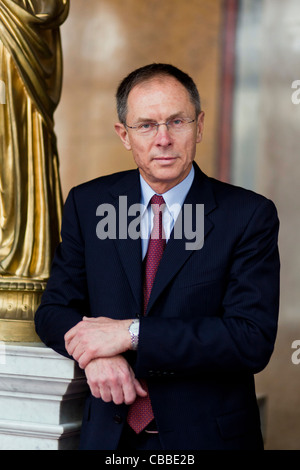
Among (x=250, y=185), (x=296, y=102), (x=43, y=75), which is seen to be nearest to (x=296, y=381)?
(x=250, y=185)

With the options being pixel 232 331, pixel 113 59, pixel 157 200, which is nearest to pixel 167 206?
pixel 157 200

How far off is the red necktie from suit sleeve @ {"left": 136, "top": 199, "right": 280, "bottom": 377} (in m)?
0.14

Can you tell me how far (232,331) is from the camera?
2.48m

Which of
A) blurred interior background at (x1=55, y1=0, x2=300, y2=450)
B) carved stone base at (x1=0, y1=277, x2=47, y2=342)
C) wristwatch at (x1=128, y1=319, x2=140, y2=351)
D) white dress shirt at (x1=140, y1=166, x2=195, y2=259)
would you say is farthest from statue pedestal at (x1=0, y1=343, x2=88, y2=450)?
blurred interior background at (x1=55, y1=0, x2=300, y2=450)

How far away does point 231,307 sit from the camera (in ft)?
8.28

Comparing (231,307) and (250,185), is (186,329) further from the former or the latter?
(250,185)

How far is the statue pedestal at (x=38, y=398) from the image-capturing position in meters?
2.91

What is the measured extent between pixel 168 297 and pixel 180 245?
17cm

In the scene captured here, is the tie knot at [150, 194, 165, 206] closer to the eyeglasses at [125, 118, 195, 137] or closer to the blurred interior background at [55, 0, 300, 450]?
the eyeglasses at [125, 118, 195, 137]

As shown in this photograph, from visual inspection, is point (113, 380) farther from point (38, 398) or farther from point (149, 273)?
point (38, 398)

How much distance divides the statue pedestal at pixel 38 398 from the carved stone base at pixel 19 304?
11 centimetres

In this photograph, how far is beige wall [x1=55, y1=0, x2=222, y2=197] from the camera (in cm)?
717

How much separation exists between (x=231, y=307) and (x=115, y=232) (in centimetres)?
49

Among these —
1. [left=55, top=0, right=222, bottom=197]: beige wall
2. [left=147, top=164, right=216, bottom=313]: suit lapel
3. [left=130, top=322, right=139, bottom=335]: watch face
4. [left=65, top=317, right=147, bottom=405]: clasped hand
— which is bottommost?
[left=65, top=317, right=147, bottom=405]: clasped hand
